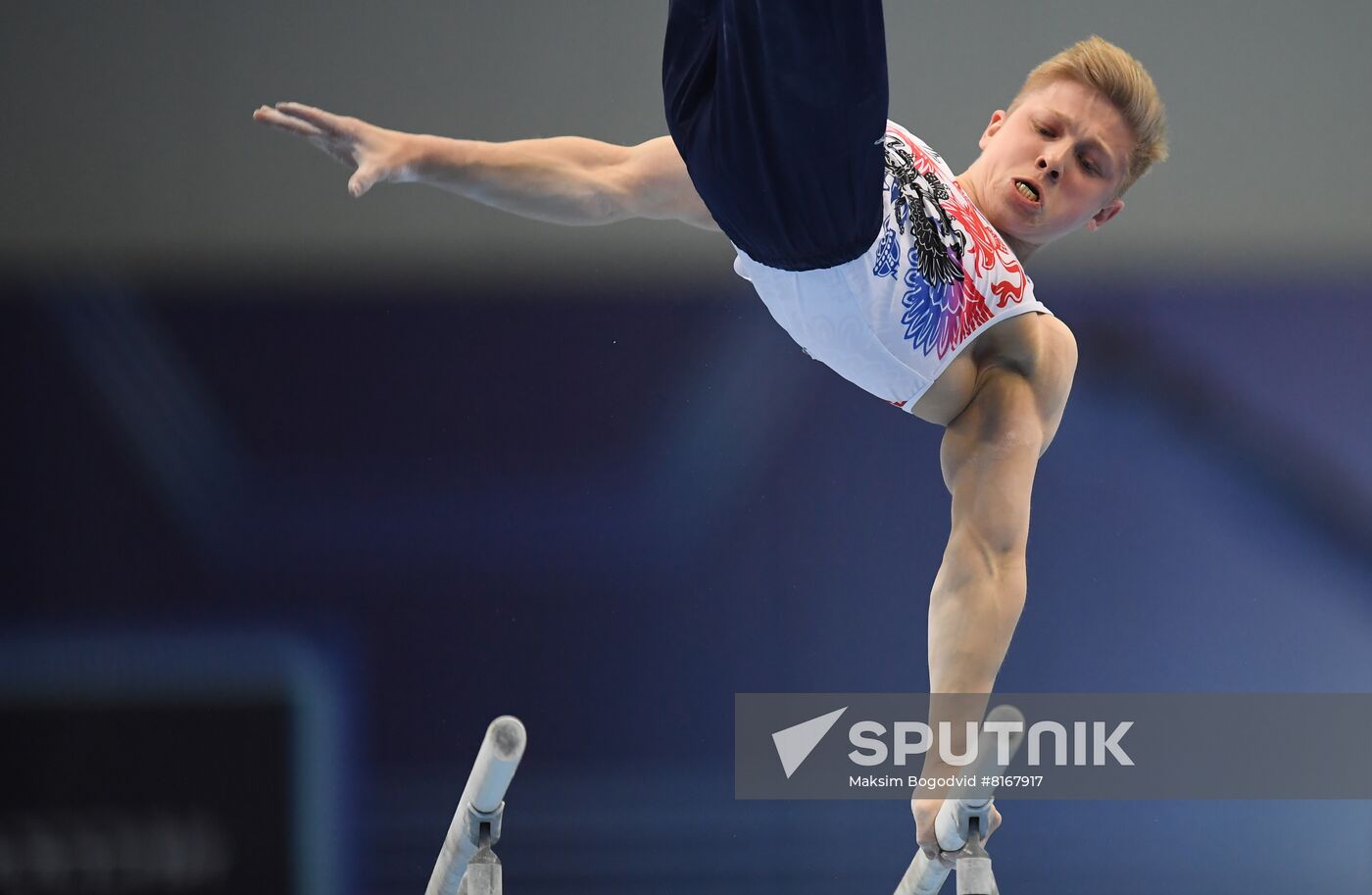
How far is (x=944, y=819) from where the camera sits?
6.52 feet

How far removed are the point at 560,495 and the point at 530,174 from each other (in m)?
1.80

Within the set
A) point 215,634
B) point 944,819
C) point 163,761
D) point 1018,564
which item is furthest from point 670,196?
point 163,761

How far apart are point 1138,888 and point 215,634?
2.70 meters

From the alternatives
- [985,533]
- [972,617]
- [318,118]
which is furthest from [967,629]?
[318,118]

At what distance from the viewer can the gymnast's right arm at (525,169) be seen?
2.13 meters

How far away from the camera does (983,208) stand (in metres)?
2.67

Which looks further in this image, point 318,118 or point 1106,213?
point 1106,213

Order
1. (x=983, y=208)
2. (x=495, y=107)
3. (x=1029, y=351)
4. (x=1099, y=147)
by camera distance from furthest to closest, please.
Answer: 1. (x=495, y=107)
2. (x=983, y=208)
3. (x=1099, y=147)
4. (x=1029, y=351)

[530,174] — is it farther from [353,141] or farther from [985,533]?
[985,533]

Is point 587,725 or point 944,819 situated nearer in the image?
point 944,819

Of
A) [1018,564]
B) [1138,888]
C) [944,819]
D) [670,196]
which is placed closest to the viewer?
[944,819]

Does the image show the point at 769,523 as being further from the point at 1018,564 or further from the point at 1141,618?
the point at 1018,564

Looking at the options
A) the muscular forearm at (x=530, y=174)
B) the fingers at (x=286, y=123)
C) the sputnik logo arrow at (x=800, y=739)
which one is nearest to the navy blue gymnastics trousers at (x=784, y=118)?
the muscular forearm at (x=530, y=174)

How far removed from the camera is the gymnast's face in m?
2.54
